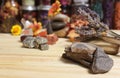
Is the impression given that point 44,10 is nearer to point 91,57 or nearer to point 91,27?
point 91,27

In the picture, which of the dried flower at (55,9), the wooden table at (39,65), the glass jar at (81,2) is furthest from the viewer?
the glass jar at (81,2)

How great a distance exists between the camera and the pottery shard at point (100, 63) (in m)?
0.53

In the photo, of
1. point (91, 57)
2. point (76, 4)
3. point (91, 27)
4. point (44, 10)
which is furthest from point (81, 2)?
point (91, 57)

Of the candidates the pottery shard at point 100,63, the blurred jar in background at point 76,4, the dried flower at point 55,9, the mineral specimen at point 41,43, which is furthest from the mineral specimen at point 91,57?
the blurred jar in background at point 76,4

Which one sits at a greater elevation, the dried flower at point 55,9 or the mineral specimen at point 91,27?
the dried flower at point 55,9

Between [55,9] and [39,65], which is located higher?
[55,9]

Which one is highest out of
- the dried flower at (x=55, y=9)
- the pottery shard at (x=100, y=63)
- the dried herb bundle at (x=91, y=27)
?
the dried flower at (x=55, y=9)

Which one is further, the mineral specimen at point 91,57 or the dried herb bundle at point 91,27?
the dried herb bundle at point 91,27

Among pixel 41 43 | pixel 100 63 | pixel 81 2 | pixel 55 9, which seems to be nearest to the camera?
pixel 100 63

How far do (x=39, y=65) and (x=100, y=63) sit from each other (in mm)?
140

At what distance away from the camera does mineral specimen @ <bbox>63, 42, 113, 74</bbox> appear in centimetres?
54

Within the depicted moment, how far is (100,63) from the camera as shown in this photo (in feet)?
1.77

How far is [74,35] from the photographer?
0.82 metres

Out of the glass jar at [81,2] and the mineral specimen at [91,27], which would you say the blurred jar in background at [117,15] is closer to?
the glass jar at [81,2]
